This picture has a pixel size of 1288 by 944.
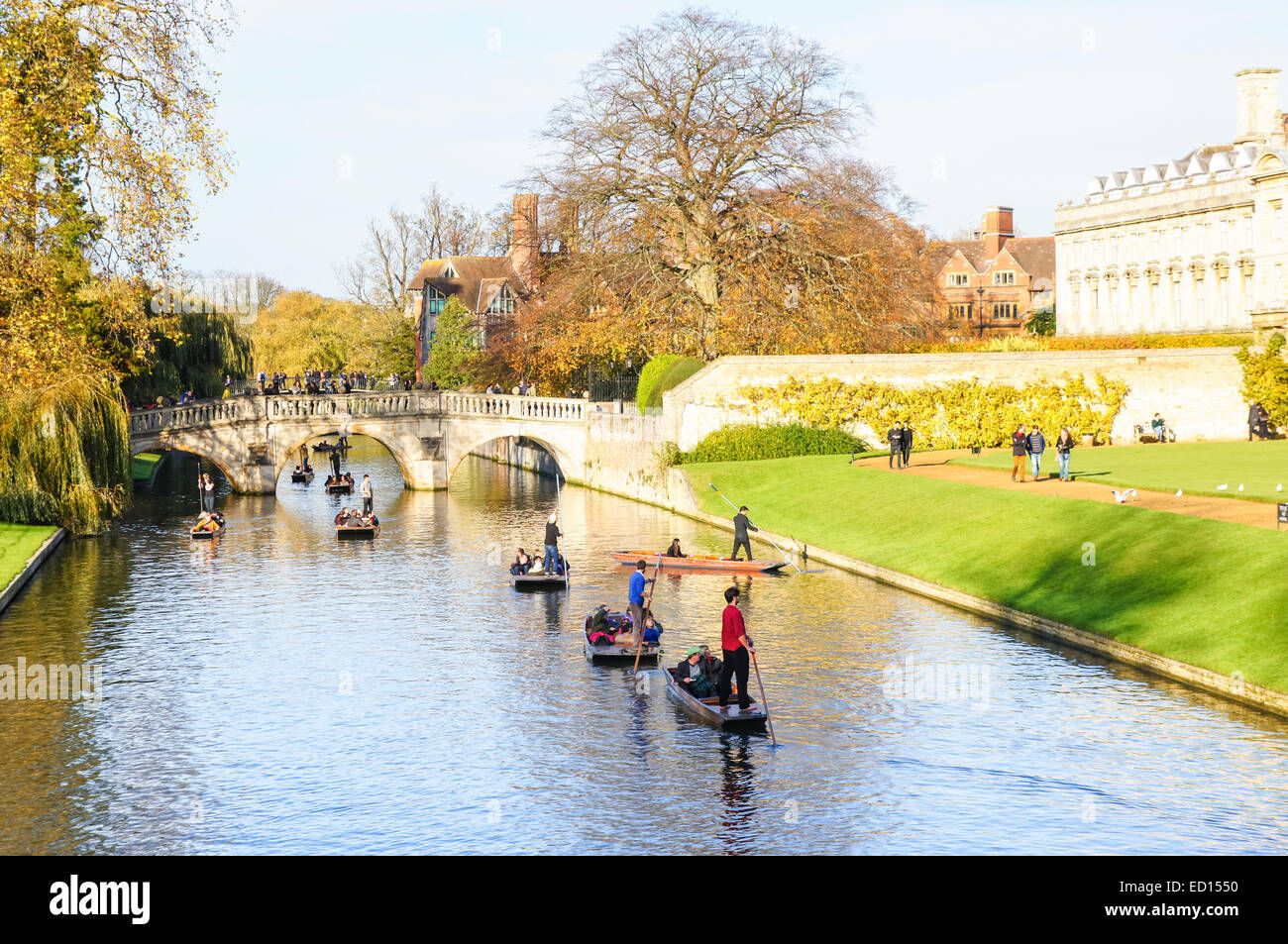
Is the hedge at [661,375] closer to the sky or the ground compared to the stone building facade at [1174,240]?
closer to the ground

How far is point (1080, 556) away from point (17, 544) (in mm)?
30561

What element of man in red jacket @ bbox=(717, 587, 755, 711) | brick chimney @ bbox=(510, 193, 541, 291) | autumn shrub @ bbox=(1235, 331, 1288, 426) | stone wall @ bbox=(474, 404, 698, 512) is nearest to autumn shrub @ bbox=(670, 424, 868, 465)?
stone wall @ bbox=(474, 404, 698, 512)

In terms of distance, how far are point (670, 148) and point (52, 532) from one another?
A: 31835 mm

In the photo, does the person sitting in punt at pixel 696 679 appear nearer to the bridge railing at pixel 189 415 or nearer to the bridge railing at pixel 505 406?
the bridge railing at pixel 189 415

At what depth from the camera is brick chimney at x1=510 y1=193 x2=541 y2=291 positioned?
75.4m

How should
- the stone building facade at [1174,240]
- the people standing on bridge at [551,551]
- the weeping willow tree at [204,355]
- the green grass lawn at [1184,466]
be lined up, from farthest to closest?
the stone building facade at [1174,240] → the weeping willow tree at [204,355] → the green grass lawn at [1184,466] → the people standing on bridge at [551,551]

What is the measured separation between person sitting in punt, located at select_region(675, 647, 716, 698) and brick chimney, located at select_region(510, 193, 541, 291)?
157ft

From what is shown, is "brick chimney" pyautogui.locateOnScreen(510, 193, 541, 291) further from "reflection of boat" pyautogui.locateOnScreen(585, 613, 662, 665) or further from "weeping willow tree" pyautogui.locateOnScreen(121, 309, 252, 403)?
"reflection of boat" pyautogui.locateOnScreen(585, 613, 662, 665)

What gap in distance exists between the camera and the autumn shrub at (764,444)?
2256 inches

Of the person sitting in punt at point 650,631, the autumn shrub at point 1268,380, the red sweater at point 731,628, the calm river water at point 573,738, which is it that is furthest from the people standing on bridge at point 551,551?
the autumn shrub at point 1268,380

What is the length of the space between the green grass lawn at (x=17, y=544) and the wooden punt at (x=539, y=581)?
1289 cm

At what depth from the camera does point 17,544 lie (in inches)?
1666

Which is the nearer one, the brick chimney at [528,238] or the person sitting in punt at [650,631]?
the person sitting in punt at [650,631]

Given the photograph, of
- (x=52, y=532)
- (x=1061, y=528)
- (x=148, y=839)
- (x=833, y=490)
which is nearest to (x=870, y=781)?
(x=148, y=839)
